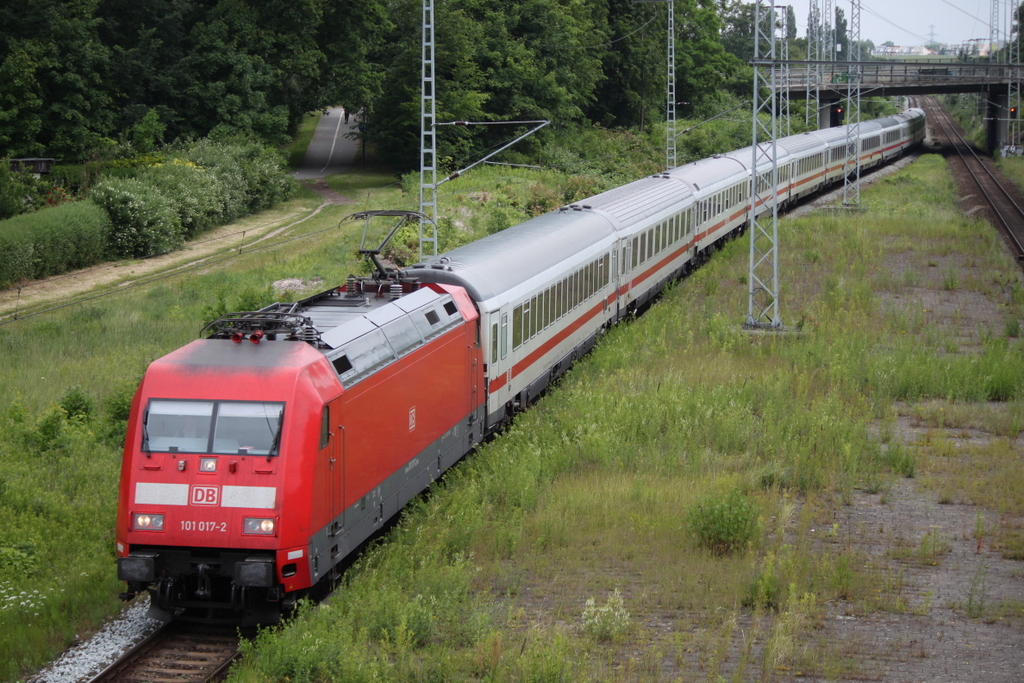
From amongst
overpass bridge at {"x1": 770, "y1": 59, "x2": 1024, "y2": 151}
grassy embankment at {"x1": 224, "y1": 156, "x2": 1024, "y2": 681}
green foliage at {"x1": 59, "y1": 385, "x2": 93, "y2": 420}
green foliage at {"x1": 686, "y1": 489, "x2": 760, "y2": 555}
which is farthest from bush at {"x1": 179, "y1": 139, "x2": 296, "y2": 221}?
green foliage at {"x1": 686, "y1": 489, "x2": 760, "y2": 555}

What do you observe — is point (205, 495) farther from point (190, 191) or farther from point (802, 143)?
point (802, 143)

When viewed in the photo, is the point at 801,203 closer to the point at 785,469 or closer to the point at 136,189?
the point at 136,189

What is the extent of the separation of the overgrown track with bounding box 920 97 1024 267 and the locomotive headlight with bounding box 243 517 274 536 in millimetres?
29703

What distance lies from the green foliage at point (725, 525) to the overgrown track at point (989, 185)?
24.9 metres

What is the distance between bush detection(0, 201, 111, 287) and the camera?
29.9m

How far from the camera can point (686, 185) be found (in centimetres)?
3297

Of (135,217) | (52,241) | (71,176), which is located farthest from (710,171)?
(71,176)

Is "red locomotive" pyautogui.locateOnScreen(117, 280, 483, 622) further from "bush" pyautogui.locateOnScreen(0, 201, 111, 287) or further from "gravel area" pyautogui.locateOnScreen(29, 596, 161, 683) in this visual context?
"bush" pyautogui.locateOnScreen(0, 201, 111, 287)

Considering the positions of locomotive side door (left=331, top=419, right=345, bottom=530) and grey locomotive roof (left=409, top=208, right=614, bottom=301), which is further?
grey locomotive roof (left=409, top=208, right=614, bottom=301)

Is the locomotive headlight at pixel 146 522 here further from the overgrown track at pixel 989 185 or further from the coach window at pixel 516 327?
the overgrown track at pixel 989 185

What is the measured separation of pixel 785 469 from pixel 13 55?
122 ft

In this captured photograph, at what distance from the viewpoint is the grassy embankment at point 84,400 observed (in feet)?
37.8

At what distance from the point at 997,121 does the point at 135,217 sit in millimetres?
71022

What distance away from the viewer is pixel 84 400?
59.2 ft
